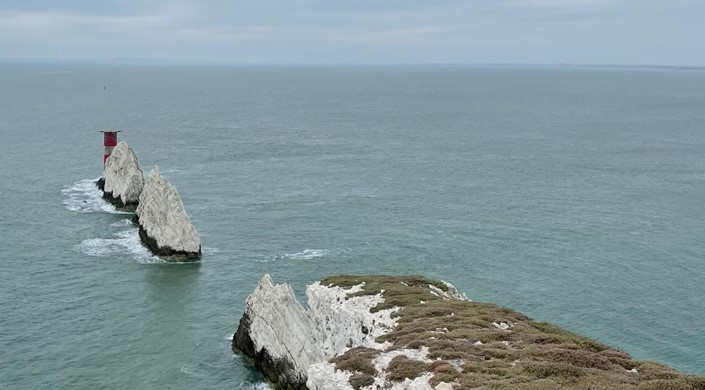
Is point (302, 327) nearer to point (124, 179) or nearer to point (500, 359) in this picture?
point (500, 359)

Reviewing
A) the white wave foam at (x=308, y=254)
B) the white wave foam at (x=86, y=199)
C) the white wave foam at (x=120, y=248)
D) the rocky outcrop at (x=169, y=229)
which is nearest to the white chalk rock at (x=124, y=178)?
the white wave foam at (x=86, y=199)

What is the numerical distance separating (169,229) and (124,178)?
952 inches

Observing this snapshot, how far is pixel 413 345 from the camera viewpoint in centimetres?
3145

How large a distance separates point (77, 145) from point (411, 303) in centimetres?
12041

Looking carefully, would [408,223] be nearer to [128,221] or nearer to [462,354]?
[128,221]

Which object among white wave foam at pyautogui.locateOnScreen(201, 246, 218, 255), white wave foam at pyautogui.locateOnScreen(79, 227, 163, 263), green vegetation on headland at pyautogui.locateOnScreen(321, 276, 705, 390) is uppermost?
green vegetation on headland at pyautogui.locateOnScreen(321, 276, 705, 390)

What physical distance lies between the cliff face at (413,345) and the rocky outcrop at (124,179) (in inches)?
1843

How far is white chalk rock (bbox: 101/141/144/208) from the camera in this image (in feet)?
302

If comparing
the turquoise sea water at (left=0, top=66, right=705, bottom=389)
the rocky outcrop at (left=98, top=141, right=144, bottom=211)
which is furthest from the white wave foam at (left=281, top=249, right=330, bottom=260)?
the rocky outcrop at (left=98, top=141, right=144, bottom=211)

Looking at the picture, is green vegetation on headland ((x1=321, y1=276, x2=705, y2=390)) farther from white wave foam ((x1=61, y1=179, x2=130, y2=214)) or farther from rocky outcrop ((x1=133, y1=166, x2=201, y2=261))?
white wave foam ((x1=61, y1=179, x2=130, y2=214))

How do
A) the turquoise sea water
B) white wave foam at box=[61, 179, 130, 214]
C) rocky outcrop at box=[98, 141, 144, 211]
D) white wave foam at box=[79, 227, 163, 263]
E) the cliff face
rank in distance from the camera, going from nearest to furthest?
the cliff face
the turquoise sea water
white wave foam at box=[79, 227, 163, 263]
white wave foam at box=[61, 179, 130, 214]
rocky outcrop at box=[98, 141, 144, 211]

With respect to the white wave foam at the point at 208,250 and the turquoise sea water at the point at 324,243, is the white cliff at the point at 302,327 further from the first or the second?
the white wave foam at the point at 208,250

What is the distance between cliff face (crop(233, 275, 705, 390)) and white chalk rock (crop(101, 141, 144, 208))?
46933 mm

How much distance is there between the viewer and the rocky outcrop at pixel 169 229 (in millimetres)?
72688
